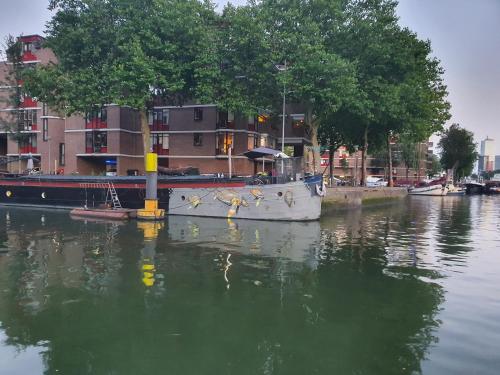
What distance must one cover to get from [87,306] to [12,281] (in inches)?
162

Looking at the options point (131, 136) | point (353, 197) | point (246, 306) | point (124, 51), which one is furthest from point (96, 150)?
point (246, 306)

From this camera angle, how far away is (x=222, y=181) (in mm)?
32031

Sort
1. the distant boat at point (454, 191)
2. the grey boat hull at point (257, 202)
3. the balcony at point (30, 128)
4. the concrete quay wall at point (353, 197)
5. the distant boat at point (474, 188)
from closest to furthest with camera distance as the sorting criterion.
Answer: the grey boat hull at point (257, 202) < the concrete quay wall at point (353, 197) < the balcony at point (30, 128) < the distant boat at point (454, 191) < the distant boat at point (474, 188)

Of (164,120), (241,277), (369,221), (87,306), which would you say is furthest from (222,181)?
(164,120)

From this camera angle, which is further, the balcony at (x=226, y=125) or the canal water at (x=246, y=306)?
the balcony at (x=226, y=125)

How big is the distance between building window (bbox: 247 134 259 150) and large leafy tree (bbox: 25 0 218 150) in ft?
56.5

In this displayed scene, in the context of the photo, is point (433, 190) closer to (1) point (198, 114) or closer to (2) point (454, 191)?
(2) point (454, 191)

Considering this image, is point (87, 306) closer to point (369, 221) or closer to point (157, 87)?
point (369, 221)

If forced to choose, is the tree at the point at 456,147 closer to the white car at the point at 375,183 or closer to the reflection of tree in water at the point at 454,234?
the white car at the point at 375,183

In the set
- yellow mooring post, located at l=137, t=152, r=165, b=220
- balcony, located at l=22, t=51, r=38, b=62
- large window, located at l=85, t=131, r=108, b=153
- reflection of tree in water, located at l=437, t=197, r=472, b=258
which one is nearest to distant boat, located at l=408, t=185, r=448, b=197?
reflection of tree in water, located at l=437, t=197, r=472, b=258

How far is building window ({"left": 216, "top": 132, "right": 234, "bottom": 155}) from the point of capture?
52938 millimetres

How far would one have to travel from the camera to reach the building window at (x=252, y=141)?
55062mm

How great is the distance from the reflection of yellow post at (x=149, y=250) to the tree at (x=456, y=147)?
3217 inches

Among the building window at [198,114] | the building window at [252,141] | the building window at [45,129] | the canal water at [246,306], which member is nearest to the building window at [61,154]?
the building window at [45,129]
